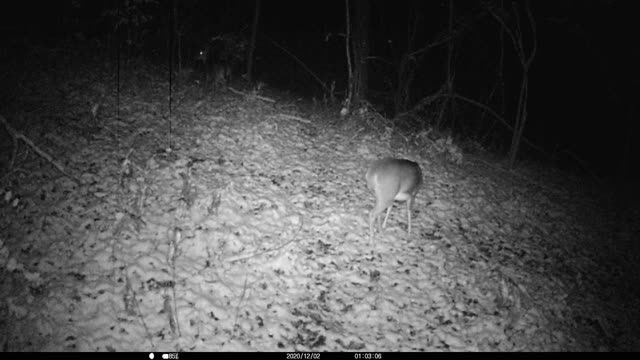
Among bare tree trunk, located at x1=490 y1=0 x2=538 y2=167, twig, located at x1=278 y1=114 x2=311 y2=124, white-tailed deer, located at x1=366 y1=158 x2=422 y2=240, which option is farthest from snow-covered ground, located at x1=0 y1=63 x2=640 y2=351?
bare tree trunk, located at x1=490 y1=0 x2=538 y2=167

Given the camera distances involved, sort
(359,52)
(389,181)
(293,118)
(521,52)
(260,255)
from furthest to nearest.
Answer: (359,52) < (293,118) < (521,52) < (389,181) < (260,255)

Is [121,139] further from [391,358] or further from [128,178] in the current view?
[391,358]

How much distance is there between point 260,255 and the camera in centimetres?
571

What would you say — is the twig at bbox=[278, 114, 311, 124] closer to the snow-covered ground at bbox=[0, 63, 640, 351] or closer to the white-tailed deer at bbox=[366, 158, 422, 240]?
the snow-covered ground at bbox=[0, 63, 640, 351]

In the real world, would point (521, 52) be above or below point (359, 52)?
above

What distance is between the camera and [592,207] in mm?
10383

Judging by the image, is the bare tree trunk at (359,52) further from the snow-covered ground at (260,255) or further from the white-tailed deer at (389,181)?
the white-tailed deer at (389,181)

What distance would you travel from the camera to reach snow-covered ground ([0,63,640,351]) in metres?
4.43

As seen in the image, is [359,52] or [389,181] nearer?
[389,181]

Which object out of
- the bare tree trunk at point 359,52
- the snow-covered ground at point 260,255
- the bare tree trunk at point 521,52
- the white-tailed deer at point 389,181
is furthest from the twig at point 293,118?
the bare tree trunk at point 521,52

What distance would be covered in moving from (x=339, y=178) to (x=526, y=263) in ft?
13.2

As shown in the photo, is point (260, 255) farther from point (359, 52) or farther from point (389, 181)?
point (359, 52)

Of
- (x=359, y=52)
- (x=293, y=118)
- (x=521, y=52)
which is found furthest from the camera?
(x=359, y=52)

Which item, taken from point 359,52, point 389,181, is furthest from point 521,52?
point 389,181
